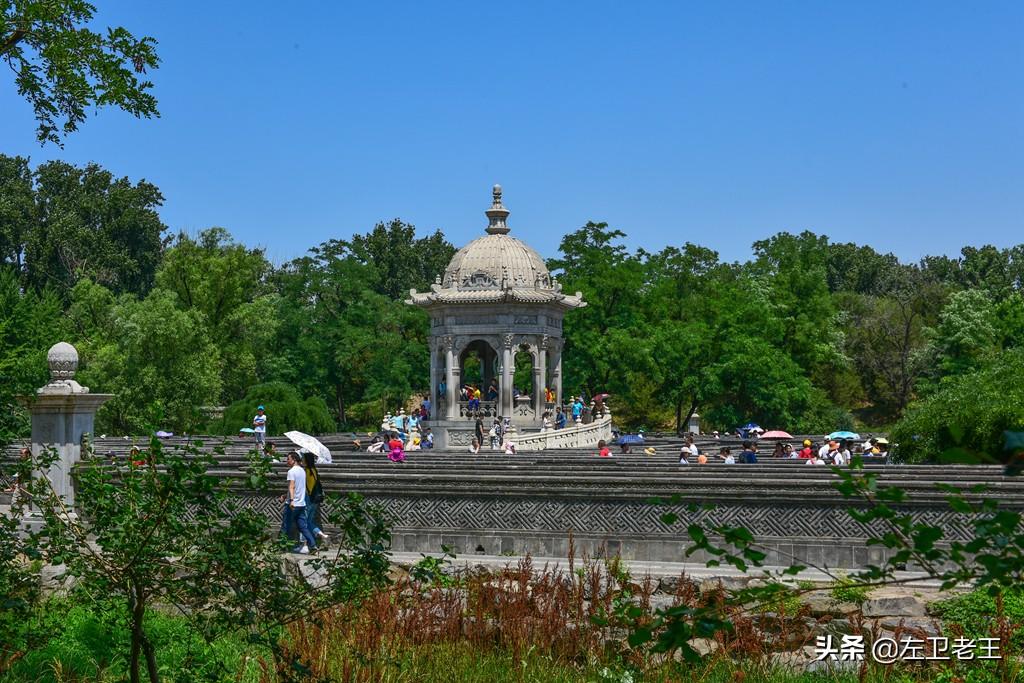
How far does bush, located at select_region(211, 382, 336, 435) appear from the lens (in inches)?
1633

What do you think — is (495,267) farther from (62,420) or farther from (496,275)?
(62,420)

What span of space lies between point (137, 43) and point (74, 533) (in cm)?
714

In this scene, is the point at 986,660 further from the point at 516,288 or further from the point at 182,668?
the point at 516,288

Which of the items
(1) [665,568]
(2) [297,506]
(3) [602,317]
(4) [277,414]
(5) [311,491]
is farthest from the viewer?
(3) [602,317]

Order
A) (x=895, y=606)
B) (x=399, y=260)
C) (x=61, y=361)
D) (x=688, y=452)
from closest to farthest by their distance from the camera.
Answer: (x=895, y=606)
(x=61, y=361)
(x=688, y=452)
(x=399, y=260)

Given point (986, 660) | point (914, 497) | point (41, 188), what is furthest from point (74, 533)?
point (41, 188)

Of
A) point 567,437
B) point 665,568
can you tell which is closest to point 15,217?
point 567,437

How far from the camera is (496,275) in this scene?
137 feet

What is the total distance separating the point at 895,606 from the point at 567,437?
2599cm

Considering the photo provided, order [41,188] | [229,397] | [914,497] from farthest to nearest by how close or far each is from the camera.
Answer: [41,188] → [229,397] → [914,497]

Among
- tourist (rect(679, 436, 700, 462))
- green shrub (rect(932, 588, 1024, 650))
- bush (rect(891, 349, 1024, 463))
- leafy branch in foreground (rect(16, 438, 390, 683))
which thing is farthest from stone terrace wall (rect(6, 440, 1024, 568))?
tourist (rect(679, 436, 700, 462))

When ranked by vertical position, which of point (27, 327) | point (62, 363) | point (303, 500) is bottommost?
point (303, 500)

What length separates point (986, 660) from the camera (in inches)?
377

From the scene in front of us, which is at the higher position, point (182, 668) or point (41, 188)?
point (41, 188)
